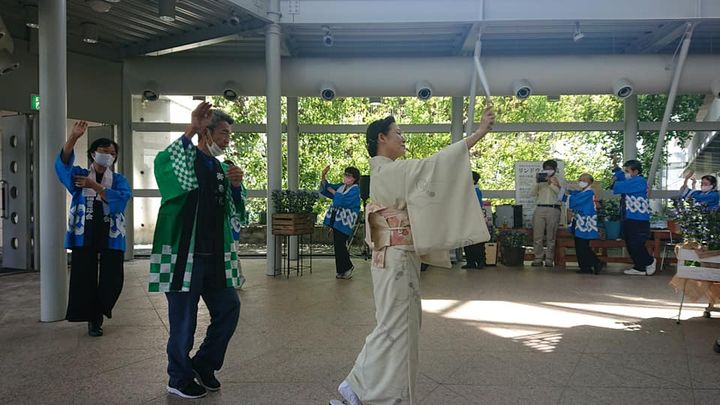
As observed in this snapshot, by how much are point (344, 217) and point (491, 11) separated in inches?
145

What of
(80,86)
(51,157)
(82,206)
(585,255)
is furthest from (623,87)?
(80,86)

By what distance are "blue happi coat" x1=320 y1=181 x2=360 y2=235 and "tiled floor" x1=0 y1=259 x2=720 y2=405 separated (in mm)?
1445

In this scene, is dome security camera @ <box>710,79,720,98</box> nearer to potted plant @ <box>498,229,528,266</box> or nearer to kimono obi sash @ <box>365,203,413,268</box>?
potted plant @ <box>498,229,528,266</box>

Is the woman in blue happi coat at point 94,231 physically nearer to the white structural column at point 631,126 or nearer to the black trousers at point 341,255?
the black trousers at point 341,255

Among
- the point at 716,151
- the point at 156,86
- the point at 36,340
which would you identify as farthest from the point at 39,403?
the point at 716,151

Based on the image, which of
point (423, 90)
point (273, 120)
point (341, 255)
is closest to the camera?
point (341, 255)

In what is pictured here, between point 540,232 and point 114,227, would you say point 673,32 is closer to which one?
point 540,232

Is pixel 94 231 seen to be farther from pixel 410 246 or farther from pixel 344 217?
pixel 344 217

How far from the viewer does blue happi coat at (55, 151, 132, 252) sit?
465 cm

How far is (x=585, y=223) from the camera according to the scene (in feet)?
29.4

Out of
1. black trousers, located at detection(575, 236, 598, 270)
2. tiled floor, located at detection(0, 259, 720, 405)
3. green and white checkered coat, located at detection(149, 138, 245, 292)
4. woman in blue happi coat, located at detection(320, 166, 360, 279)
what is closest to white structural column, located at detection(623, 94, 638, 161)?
black trousers, located at detection(575, 236, 598, 270)

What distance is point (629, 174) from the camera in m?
8.86

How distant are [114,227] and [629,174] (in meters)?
7.58

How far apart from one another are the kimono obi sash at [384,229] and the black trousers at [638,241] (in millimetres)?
7243
